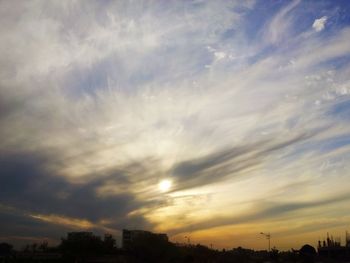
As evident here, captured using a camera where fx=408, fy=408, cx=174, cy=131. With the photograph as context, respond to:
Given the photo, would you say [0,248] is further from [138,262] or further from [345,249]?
[345,249]

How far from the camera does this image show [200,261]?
100m

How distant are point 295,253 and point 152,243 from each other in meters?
38.9

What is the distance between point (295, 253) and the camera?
10856cm

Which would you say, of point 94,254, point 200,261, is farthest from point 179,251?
point 94,254

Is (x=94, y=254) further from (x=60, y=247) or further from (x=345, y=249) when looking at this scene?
(x=345, y=249)

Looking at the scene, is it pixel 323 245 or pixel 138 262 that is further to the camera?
pixel 323 245

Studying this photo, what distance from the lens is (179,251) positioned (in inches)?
4154

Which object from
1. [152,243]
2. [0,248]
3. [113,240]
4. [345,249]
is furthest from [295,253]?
[0,248]

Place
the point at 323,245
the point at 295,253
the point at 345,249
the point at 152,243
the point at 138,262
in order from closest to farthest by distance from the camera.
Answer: the point at 138,262
the point at 152,243
the point at 295,253
the point at 345,249
the point at 323,245

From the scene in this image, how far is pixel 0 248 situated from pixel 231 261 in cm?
9989

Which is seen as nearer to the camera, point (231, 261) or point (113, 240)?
point (231, 261)

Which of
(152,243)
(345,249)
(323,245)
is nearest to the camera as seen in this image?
(152,243)

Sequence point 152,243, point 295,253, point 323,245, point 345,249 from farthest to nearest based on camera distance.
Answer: point 323,245 → point 345,249 → point 295,253 → point 152,243

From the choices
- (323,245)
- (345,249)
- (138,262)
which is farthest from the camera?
(323,245)
